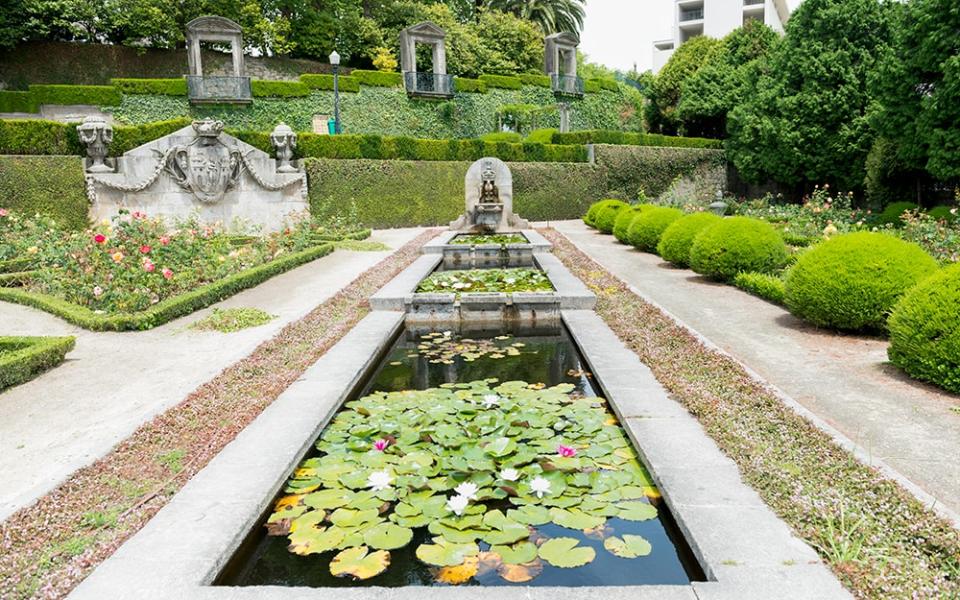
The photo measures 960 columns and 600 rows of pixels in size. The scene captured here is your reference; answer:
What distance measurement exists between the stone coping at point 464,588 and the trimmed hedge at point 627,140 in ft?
76.2

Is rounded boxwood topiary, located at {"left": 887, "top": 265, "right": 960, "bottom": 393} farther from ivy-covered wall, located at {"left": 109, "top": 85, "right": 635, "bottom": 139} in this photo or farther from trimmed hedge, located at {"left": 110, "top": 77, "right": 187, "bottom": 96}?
trimmed hedge, located at {"left": 110, "top": 77, "right": 187, "bottom": 96}

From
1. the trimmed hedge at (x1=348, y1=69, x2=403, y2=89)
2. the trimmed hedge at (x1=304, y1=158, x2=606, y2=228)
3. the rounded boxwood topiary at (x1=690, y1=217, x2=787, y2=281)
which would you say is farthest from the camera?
the trimmed hedge at (x1=348, y1=69, x2=403, y2=89)

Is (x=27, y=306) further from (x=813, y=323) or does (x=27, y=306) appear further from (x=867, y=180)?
(x=867, y=180)

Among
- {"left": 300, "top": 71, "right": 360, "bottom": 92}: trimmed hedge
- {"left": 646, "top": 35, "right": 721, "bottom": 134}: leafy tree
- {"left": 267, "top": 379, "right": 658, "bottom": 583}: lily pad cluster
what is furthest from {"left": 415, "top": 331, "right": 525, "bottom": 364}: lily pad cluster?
{"left": 646, "top": 35, "right": 721, "bottom": 134}: leafy tree

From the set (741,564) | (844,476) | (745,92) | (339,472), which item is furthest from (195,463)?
(745,92)

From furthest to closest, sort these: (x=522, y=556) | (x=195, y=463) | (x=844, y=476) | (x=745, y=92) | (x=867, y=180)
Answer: (x=745, y=92), (x=867, y=180), (x=195, y=463), (x=844, y=476), (x=522, y=556)

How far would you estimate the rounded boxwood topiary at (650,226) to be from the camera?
13.4 metres

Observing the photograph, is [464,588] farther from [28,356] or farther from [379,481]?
[28,356]

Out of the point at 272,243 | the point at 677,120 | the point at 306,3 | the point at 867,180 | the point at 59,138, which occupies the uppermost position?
the point at 306,3

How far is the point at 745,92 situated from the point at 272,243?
23.9 metres

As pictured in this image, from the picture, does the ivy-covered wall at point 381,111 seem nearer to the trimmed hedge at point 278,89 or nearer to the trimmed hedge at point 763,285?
the trimmed hedge at point 278,89

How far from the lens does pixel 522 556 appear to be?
8.48 ft

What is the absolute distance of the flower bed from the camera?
7406mm

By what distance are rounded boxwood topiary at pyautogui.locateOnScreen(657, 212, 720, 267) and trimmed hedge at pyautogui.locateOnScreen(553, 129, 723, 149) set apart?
51.3ft
